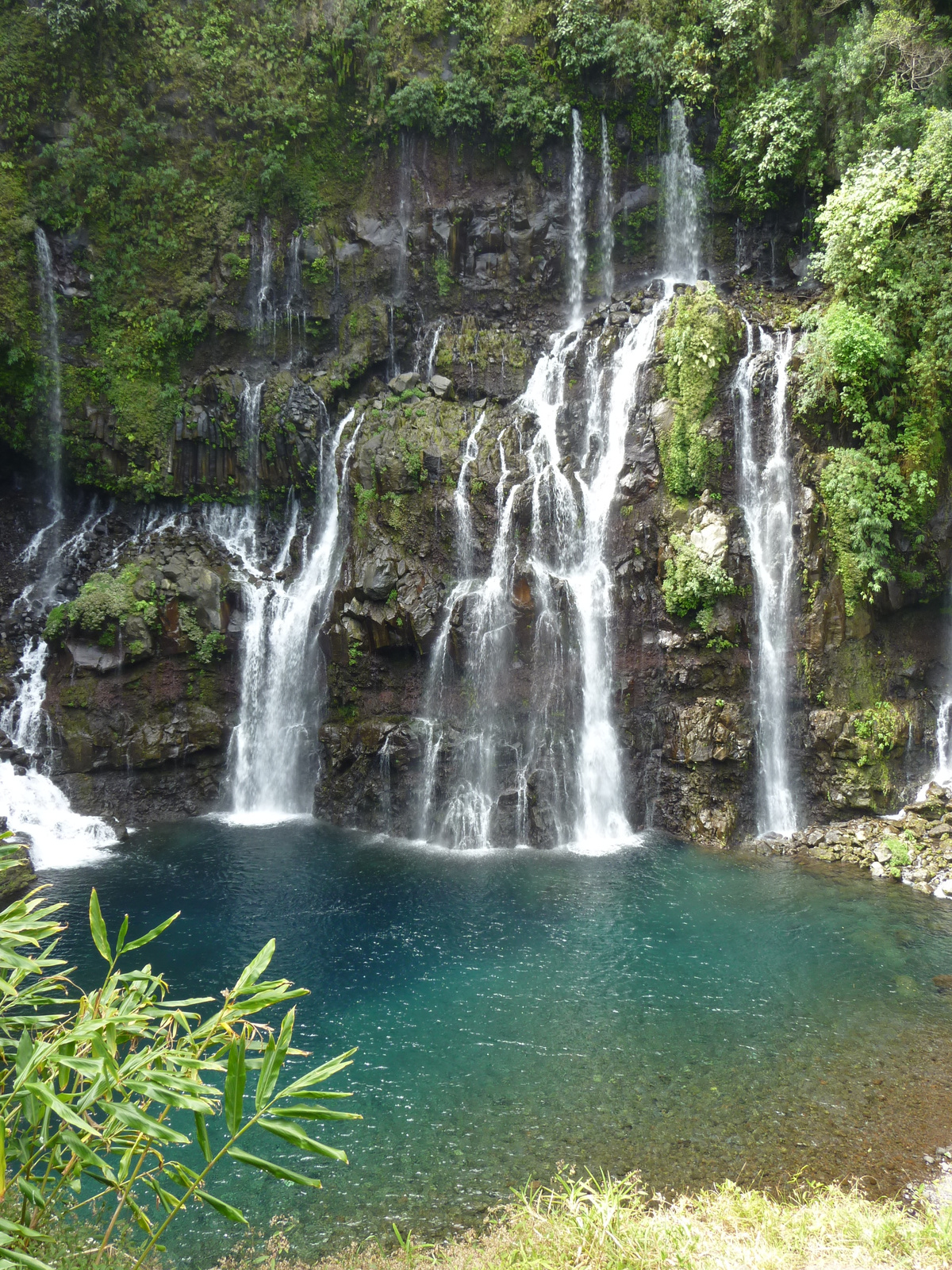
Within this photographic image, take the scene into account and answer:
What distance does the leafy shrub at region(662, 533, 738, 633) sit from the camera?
639 inches

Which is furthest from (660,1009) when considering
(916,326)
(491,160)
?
(491,160)

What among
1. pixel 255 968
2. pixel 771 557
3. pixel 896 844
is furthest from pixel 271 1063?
pixel 771 557

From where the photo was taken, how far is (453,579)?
18359 millimetres

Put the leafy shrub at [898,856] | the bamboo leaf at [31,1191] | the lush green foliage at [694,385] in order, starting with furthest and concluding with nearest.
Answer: the lush green foliage at [694,385], the leafy shrub at [898,856], the bamboo leaf at [31,1191]

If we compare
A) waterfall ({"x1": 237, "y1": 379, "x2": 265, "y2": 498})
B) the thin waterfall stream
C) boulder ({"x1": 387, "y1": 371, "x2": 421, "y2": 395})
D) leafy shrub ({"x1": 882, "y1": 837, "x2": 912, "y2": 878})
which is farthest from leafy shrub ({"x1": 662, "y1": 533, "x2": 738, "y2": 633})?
waterfall ({"x1": 237, "y1": 379, "x2": 265, "y2": 498})

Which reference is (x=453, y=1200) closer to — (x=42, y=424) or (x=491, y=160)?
(x=42, y=424)

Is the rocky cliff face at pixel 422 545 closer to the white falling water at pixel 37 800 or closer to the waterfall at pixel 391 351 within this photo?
the waterfall at pixel 391 351

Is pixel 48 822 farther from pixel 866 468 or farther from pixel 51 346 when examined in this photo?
pixel 866 468

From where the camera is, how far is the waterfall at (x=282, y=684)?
62.6 feet

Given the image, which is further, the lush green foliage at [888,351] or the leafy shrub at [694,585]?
the leafy shrub at [694,585]

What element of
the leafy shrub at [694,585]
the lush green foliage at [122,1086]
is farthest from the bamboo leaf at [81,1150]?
the leafy shrub at [694,585]

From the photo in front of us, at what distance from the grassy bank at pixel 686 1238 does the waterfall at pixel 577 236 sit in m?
22.4

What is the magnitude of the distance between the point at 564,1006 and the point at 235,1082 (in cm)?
824

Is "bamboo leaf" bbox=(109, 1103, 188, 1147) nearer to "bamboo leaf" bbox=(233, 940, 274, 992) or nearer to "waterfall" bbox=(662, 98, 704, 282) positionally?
"bamboo leaf" bbox=(233, 940, 274, 992)
